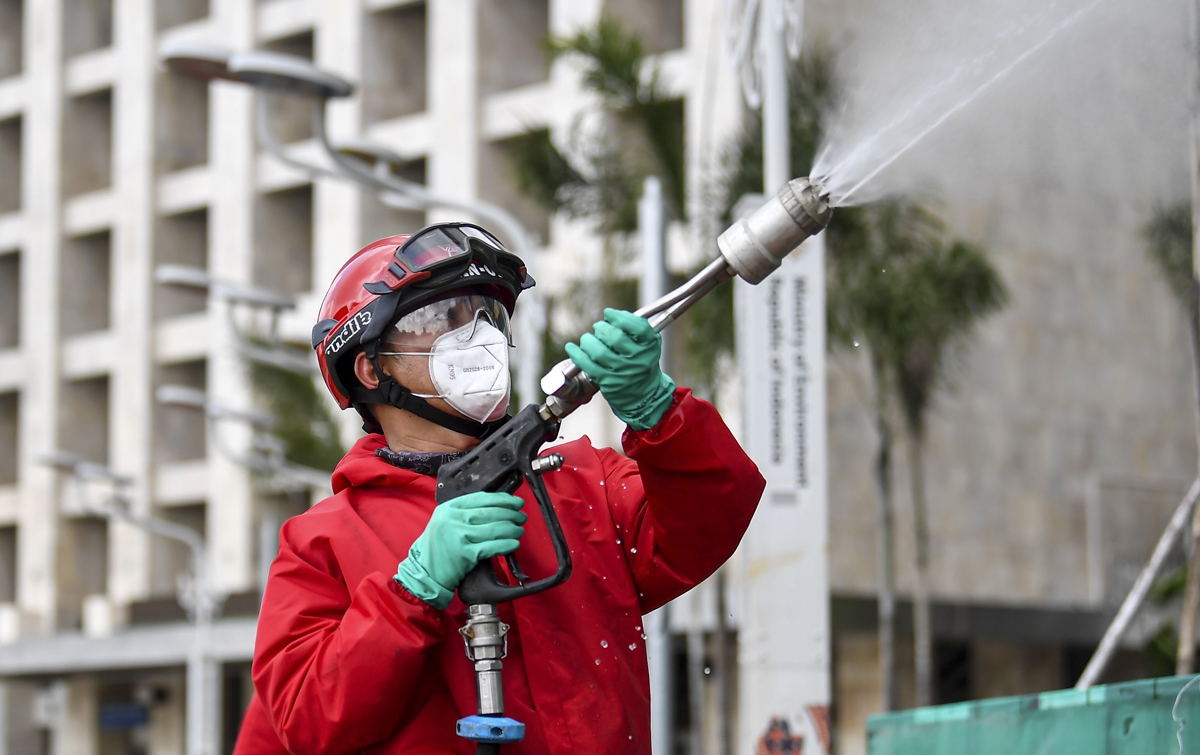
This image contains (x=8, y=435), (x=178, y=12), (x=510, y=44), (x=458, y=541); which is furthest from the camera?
(x=8, y=435)

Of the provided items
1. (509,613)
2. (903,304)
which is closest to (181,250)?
(903,304)

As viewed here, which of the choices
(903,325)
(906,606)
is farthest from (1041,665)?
(903,325)

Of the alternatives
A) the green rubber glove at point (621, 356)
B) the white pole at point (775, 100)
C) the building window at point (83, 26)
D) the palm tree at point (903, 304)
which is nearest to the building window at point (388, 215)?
the building window at point (83, 26)

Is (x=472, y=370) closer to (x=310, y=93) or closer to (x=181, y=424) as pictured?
(x=310, y=93)

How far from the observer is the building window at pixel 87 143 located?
4003 cm

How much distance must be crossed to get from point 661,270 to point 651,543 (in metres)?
7.14

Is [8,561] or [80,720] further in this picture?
[8,561]

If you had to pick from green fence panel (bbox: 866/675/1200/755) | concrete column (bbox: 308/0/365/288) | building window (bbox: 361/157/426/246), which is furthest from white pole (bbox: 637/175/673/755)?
concrete column (bbox: 308/0/365/288)

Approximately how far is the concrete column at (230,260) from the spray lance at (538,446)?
31912 mm

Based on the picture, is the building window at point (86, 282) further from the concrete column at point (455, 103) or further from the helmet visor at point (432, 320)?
the helmet visor at point (432, 320)

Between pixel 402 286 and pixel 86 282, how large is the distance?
38.7 meters

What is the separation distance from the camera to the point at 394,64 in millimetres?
34625

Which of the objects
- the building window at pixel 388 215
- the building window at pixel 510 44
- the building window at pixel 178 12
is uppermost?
Answer: the building window at pixel 178 12

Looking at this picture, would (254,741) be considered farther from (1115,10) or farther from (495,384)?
(1115,10)
